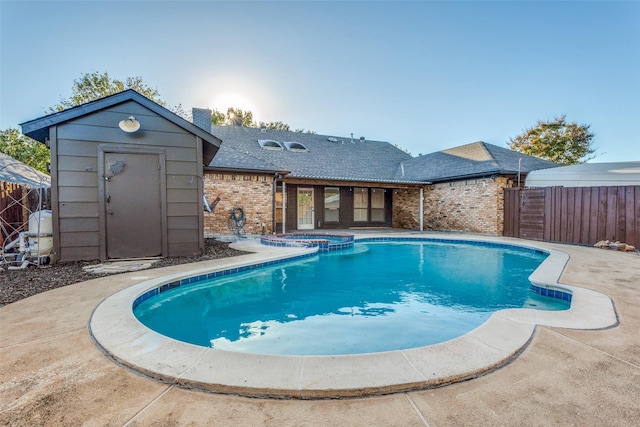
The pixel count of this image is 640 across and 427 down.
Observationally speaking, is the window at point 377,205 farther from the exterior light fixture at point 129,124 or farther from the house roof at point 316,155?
the exterior light fixture at point 129,124

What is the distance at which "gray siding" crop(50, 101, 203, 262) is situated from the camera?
5.38m

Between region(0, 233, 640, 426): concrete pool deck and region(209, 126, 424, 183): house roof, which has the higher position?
region(209, 126, 424, 183): house roof

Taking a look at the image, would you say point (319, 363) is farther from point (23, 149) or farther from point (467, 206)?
point (23, 149)

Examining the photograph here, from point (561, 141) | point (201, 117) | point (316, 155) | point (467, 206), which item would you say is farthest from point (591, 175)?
point (561, 141)

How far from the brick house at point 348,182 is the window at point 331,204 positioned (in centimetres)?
5

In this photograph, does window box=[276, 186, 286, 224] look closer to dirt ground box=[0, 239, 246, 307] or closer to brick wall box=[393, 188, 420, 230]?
brick wall box=[393, 188, 420, 230]

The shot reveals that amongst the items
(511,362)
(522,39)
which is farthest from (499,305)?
(522,39)

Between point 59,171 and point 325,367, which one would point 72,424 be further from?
point 59,171

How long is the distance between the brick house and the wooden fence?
0.70 meters

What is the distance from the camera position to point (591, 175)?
9445 mm

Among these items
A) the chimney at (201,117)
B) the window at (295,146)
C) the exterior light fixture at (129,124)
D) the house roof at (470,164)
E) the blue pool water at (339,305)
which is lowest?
the blue pool water at (339,305)

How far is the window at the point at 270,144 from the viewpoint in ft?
48.4

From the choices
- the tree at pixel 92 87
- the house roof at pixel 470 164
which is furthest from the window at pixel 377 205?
the tree at pixel 92 87

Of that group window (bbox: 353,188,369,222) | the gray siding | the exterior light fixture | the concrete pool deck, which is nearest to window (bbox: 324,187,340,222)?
window (bbox: 353,188,369,222)
